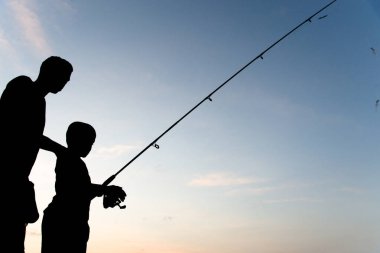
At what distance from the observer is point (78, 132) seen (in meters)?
4.54

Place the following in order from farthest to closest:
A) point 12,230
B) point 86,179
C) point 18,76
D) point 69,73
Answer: point 86,179 → point 69,73 → point 18,76 → point 12,230

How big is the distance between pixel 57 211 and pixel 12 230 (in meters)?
0.81

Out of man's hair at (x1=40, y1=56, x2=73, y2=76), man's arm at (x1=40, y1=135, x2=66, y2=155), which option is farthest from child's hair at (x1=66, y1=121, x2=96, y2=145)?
man's hair at (x1=40, y1=56, x2=73, y2=76)

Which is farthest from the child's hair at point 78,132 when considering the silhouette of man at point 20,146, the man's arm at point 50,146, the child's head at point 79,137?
the silhouette of man at point 20,146

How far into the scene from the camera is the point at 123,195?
453cm

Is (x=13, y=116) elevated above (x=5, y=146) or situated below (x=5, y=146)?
above

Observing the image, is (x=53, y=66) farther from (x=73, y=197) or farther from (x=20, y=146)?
(x=73, y=197)

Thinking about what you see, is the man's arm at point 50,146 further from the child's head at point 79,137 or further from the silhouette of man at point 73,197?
the child's head at point 79,137

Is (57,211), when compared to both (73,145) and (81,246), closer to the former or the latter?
(81,246)

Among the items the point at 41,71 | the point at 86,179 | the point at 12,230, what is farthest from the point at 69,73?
the point at 12,230

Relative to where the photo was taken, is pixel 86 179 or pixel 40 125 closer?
pixel 40 125

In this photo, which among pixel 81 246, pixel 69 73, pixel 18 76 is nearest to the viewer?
pixel 18 76

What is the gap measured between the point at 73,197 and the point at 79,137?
68 cm

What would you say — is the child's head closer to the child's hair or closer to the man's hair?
the child's hair
